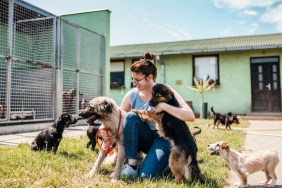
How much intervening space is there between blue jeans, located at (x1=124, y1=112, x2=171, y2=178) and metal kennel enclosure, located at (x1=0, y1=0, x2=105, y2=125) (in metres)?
4.18

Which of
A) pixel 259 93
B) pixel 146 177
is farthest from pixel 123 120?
pixel 259 93

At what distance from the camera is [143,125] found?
338 centimetres

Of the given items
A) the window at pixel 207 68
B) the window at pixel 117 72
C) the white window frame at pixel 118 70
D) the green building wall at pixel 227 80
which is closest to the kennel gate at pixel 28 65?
the white window frame at pixel 118 70

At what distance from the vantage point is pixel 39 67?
26.1ft

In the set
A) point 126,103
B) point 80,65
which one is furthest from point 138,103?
point 80,65

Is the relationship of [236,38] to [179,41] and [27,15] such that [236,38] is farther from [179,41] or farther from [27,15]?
[27,15]

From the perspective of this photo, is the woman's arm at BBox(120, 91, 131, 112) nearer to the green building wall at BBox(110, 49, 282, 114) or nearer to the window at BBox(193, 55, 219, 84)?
the green building wall at BBox(110, 49, 282, 114)

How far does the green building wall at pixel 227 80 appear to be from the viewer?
15258mm

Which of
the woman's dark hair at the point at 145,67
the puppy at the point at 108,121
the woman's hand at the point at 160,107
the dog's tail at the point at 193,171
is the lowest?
the dog's tail at the point at 193,171

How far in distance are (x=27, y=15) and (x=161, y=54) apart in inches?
362

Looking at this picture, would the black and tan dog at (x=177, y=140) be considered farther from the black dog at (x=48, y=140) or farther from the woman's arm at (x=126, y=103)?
the black dog at (x=48, y=140)

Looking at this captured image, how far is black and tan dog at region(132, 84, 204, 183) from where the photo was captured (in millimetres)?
2902

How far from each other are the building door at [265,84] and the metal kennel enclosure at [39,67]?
9406 mm

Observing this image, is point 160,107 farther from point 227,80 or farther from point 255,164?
point 227,80
